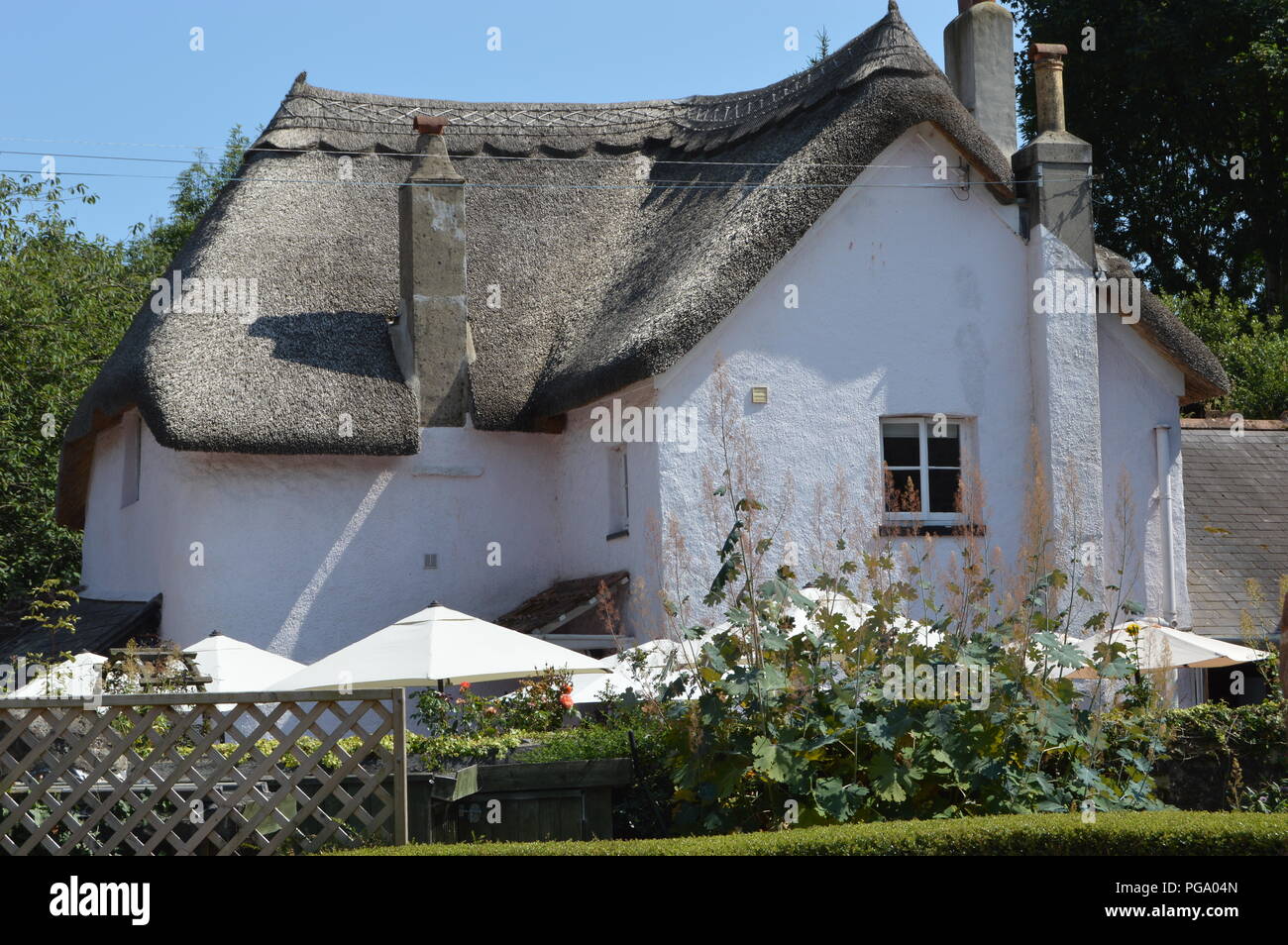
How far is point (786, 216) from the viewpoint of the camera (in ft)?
46.3

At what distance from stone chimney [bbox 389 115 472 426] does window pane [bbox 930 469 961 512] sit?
4.84 m

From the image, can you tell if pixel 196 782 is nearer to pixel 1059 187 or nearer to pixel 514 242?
pixel 514 242

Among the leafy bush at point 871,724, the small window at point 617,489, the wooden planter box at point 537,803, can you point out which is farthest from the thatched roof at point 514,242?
the leafy bush at point 871,724

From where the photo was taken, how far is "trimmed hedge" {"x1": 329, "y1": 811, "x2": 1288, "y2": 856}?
22.6ft

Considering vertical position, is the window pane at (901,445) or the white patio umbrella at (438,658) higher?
the window pane at (901,445)

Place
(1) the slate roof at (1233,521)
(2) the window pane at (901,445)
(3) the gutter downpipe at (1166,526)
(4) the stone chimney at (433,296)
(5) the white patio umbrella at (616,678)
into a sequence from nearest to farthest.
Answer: (5) the white patio umbrella at (616,678), (2) the window pane at (901,445), (3) the gutter downpipe at (1166,526), (4) the stone chimney at (433,296), (1) the slate roof at (1233,521)

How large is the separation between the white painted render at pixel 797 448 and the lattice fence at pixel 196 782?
18.5ft

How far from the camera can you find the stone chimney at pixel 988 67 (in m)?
16.8

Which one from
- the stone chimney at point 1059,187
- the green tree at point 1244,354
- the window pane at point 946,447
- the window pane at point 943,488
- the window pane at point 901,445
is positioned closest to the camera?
the window pane at point 943,488

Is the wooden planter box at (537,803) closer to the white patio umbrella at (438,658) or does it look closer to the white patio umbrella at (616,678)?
the white patio umbrella at (616,678)

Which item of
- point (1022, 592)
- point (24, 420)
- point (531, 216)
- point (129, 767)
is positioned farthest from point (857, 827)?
point (24, 420)

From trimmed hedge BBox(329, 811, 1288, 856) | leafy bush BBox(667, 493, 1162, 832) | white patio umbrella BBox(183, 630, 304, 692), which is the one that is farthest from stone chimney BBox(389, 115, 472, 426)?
trimmed hedge BBox(329, 811, 1288, 856)

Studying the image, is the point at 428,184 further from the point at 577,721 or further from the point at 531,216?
the point at 577,721

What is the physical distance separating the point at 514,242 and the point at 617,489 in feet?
12.7
